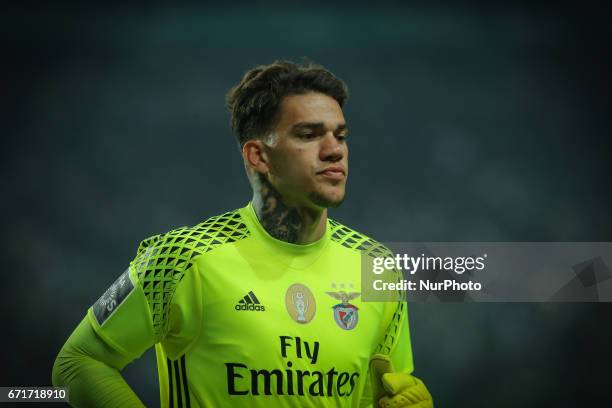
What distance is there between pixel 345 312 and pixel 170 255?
31.9 inches

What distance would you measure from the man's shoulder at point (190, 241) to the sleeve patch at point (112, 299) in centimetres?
12

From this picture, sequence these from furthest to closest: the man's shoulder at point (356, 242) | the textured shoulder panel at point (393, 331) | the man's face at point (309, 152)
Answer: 1. the man's shoulder at point (356, 242)
2. the textured shoulder panel at point (393, 331)
3. the man's face at point (309, 152)

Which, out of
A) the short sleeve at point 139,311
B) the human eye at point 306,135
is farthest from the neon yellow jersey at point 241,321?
the human eye at point 306,135

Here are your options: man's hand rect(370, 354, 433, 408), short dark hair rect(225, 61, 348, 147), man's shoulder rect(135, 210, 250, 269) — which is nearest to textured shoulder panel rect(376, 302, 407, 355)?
man's hand rect(370, 354, 433, 408)

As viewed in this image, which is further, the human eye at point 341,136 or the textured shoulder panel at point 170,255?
the human eye at point 341,136

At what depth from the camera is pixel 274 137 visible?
3.96 metres

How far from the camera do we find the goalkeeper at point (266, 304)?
12.3 feet

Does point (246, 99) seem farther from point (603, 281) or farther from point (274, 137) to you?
point (603, 281)

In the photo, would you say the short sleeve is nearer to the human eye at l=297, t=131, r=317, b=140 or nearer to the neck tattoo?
the neck tattoo

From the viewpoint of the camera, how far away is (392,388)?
3.78 metres

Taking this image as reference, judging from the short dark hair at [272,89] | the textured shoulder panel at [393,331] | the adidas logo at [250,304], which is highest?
the short dark hair at [272,89]

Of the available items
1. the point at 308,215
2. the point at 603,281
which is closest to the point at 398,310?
the point at 308,215

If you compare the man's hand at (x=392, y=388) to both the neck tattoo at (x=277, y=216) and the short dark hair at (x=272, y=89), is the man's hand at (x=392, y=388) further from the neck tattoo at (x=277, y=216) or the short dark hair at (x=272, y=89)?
the short dark hair at (x=272, y=89)

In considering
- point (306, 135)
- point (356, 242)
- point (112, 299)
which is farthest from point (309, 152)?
point (112, 299)
